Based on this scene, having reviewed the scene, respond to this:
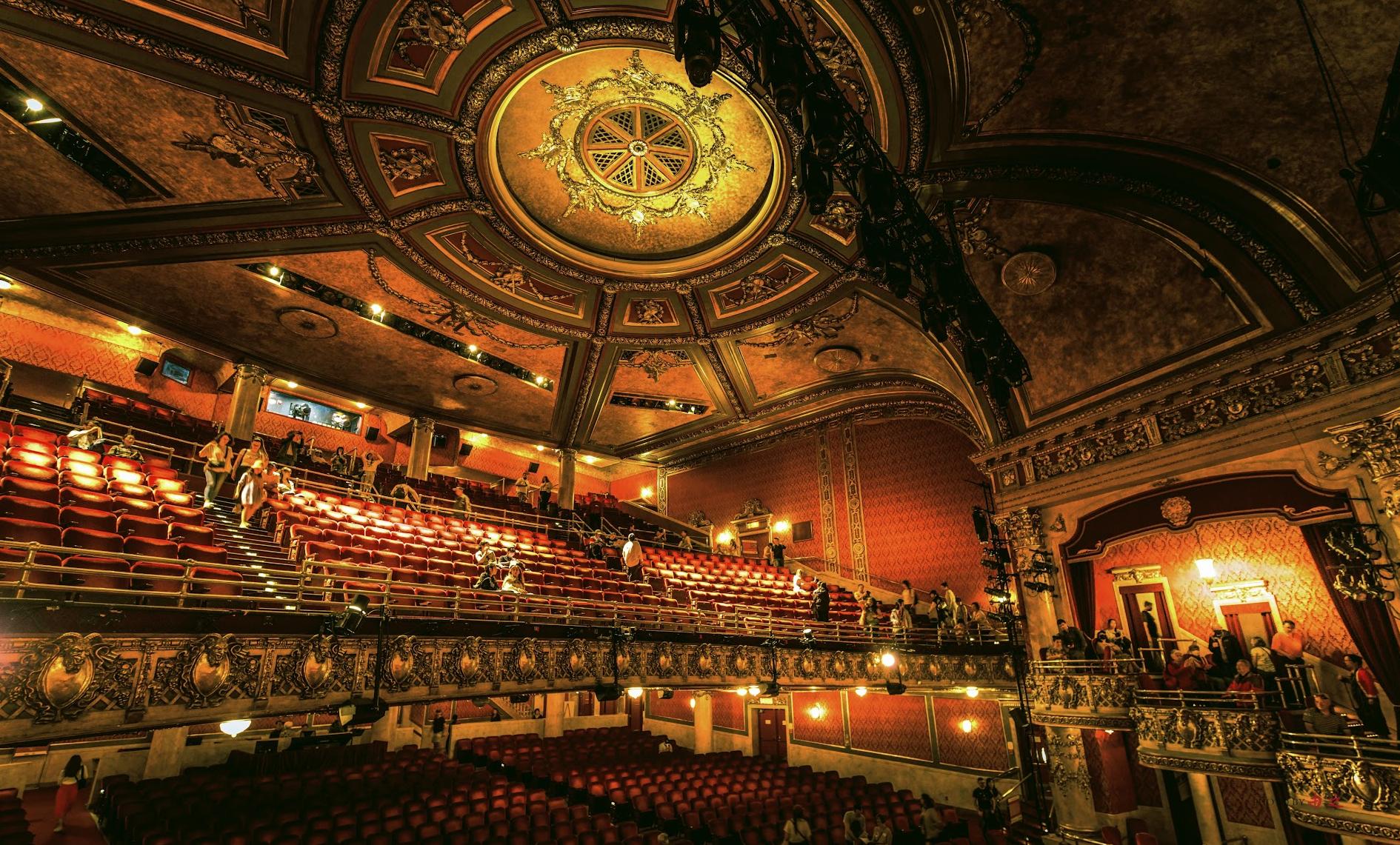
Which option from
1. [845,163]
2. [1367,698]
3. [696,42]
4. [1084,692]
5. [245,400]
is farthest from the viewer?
[245,400]

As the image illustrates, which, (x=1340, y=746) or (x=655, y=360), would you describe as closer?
(x=1340, y=746)

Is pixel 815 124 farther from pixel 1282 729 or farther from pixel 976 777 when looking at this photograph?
pixel 976 777

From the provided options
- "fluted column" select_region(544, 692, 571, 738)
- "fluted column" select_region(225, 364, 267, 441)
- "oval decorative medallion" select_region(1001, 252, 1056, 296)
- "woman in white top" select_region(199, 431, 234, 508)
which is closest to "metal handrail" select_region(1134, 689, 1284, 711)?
"oval decorative medallion" select_region(1001, 252, 1056, 296)

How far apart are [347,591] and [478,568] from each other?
350 centimetres

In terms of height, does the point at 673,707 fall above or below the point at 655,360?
below

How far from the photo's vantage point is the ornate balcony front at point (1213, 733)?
680cm

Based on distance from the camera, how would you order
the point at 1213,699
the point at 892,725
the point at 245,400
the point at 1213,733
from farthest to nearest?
1. the point at 892,725
2. the point at 245,400
3. the point at 1213,699
4. the point at 1213,733

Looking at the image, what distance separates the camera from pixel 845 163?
626cm

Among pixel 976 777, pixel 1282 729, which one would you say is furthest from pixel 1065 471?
pixel 976 777

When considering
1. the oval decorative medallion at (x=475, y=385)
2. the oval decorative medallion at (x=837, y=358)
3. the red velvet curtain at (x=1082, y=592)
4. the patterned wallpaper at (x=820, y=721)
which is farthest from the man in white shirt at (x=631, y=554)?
the red velvet curtain at (x=1082, y=592)

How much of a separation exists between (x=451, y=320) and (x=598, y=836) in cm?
952

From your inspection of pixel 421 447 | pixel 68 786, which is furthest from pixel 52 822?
pixel 421 447

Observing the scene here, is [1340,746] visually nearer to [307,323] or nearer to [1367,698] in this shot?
[1367,698]

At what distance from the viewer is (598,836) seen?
7.71m
